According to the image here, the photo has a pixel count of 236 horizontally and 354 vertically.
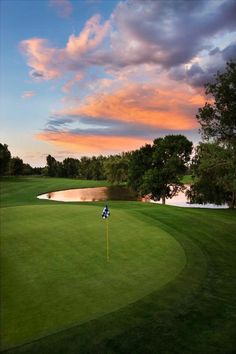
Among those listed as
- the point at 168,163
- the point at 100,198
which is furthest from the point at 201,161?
the point at 100,198

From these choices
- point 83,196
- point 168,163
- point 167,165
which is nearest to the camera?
point 168,163

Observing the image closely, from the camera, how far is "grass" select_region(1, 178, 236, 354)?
26.1ft

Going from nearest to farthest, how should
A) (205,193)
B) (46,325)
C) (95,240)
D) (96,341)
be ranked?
(96,341) < (46,325) < (95,240) < (205,193)

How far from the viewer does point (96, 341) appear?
25.8 ft

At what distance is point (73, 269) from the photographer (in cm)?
1225

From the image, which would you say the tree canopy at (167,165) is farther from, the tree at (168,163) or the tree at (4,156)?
the tree at (4,156)

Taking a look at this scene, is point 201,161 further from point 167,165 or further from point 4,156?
point 4,156

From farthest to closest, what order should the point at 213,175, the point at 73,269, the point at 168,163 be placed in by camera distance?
1. the point at 168,163
2. the point at 213,175
3. the point at 73,269

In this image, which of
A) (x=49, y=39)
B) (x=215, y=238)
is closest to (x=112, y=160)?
(x=49, y=39)

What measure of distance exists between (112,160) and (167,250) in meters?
95.3

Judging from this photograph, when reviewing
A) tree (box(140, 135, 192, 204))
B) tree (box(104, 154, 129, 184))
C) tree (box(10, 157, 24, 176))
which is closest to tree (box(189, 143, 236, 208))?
tree (box(140, 135, 192, 204))

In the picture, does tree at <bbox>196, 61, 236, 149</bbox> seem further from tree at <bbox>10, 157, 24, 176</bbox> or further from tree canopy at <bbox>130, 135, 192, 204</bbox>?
tree at <bbox>10, 157, 24, 176</bbox>

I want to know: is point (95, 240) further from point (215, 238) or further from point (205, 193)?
point (205, 193)

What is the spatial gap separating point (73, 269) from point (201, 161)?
23.9 metres
